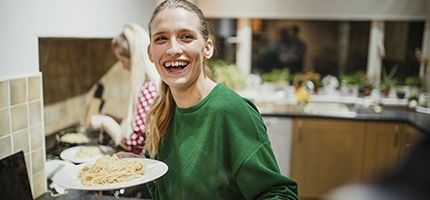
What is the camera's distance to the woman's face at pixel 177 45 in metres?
1.08

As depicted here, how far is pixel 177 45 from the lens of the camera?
108 cm

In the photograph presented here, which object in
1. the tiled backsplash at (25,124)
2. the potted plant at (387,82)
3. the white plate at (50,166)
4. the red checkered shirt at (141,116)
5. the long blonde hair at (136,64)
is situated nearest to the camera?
the tiled backsplash at (25,124)

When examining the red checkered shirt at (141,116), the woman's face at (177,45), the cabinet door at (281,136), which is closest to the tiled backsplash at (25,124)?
Answer: the red checkered shirt at (141,116)

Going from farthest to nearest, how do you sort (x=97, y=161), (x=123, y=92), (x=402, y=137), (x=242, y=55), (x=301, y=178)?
1. (x=242, y=55)
2. (x=301, y=178)
3. (x=402, y=137)
4. (x=123, y=92)
5. (x=97, y=161)

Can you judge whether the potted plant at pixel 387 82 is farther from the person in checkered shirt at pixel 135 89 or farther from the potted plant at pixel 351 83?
the person in checkered shirt at pixel 135 89

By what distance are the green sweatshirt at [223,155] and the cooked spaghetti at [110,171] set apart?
0.32 ft

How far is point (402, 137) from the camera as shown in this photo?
10.1 feet

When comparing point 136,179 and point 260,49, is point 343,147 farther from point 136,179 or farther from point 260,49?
point 136,179

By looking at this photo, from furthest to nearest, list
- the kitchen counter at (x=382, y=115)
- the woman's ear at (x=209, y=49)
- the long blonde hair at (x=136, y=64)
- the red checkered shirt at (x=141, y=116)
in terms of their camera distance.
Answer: the kitchen counter at (x=382, y=115)
the long blonde hair at (x=136, y=64)
the red checkered shirt at (x=141, y=116)
the woman's ear at (x=209, y=49)

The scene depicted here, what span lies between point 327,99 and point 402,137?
77cm

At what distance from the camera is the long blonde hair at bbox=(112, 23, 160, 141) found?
1.96 metres

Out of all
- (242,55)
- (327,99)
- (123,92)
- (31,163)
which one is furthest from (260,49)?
(31,163)

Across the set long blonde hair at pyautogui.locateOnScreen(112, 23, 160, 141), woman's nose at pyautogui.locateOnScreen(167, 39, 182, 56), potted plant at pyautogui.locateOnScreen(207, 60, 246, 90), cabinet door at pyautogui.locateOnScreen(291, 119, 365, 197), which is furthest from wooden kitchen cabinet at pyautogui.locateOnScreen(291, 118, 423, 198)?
woman's nose at pyautogui.locateOnScreen(167, 39, 182, 56)

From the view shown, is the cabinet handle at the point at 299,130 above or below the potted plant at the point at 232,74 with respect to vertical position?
below
